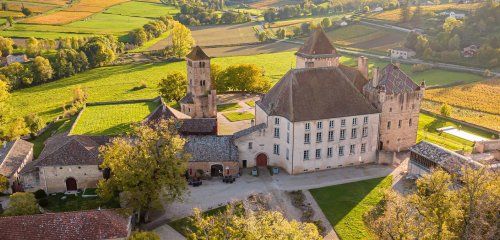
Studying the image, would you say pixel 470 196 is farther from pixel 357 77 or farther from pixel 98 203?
pixel 98 203

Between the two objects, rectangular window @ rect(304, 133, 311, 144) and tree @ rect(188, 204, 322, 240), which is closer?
tree @ rect(188, 204, 322, 240)

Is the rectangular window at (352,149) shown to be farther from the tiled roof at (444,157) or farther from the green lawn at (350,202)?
the tiled roof at (444,157)

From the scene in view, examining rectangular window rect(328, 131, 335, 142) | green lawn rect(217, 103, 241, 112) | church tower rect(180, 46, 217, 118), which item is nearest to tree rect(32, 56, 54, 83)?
green lawn rect(217, 103, 241, 112)

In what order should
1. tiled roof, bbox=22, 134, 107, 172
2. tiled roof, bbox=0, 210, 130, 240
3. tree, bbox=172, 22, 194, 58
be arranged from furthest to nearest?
1. tree, bbox=172, 22, 194, 58
2. tiled roof, bbox=22, 134, 107, 172
3. tiled roof, bbox=0, 210, 130, 240

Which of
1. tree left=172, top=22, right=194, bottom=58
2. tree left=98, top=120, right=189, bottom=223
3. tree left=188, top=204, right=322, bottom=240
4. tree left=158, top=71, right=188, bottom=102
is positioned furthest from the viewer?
tree left=172, top=22, right=194, bottom=58

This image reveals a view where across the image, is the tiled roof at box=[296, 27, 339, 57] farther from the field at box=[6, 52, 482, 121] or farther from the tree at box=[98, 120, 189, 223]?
the tree at box=[98, 120, 189, 223]

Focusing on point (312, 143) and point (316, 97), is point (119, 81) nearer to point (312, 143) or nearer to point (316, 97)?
point (316, 97)

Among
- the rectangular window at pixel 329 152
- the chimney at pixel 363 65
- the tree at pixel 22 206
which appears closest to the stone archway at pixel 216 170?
the rectangular window at pixel 329 152
